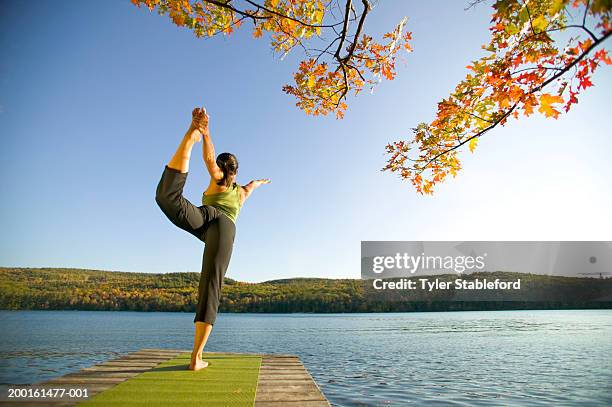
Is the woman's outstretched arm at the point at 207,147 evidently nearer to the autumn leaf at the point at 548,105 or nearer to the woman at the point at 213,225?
the woman at the point at 213,225

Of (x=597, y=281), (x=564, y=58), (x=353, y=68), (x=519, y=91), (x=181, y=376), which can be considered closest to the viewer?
(x=564, y=58)

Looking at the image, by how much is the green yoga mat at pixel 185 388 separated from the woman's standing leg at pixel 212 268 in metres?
0.52

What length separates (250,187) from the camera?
16.3 feet

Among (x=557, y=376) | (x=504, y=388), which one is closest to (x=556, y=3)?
(x=504, y=388)

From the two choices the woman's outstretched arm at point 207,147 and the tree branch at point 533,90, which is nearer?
the tree branch at point 533,90

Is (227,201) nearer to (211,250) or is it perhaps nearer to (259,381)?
(211,250)

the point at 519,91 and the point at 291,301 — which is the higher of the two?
the point at 519,91

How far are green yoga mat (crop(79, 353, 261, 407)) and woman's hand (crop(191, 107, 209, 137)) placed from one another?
2414 millimetres

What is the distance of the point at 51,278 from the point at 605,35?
358 ft

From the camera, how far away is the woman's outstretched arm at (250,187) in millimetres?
4812

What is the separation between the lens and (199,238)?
14.8 feet

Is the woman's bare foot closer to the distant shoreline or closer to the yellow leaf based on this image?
the yellow leaf

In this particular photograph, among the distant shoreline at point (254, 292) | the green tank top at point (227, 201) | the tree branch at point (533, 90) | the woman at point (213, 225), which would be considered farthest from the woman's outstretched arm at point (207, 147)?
the distant shoreline at point (254, 292)

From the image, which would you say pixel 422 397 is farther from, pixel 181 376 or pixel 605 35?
pixel 605 35
